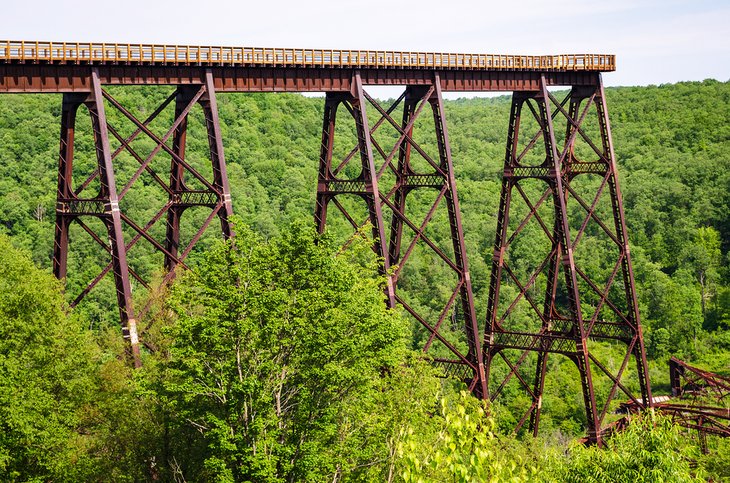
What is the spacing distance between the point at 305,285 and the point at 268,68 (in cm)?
826

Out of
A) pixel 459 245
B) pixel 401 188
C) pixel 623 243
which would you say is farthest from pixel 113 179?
pixel 623 243

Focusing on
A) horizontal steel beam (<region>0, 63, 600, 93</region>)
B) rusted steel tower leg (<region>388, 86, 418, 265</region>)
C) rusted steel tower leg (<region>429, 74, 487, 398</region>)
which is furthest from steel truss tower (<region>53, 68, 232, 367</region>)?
rusted steel tower leg (<region>429, 74, 487, 398</region>)

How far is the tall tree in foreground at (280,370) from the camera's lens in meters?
21.5

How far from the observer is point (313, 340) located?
73.1 ft

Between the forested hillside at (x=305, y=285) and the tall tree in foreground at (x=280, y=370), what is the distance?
0.05 meters

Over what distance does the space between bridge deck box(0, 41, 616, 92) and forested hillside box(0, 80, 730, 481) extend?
17.0 ft

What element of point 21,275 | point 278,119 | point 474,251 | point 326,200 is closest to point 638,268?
point 474,251

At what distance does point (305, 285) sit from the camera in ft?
77.1

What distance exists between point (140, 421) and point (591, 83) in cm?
2107

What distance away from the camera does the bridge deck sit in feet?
81.9

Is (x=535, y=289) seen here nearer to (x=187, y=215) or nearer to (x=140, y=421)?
(x=187, y=215)

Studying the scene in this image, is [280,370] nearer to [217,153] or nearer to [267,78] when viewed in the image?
[217,153]

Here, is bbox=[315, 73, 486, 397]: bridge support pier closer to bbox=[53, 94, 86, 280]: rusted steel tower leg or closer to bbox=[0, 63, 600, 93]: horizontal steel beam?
bbox=[0, 63, 600, 93]: horizontal steel beam

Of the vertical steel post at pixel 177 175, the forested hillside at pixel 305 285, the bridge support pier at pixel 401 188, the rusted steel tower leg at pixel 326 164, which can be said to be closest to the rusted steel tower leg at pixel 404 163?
the bridge support pier at pixel 401 188
